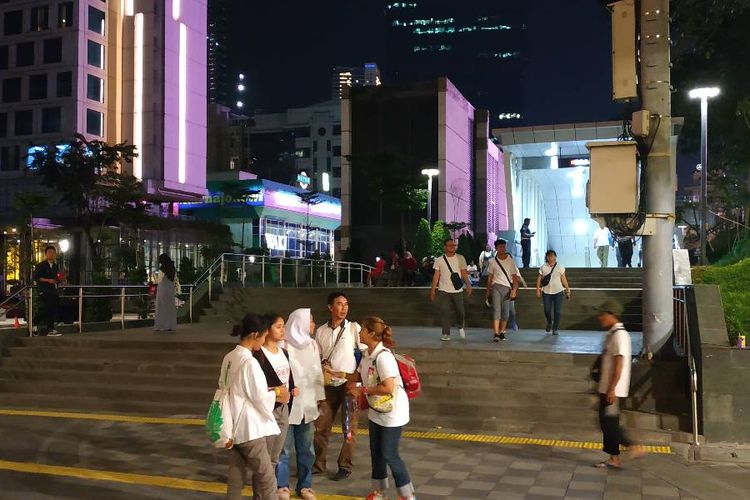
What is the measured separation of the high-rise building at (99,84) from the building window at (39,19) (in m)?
0.08

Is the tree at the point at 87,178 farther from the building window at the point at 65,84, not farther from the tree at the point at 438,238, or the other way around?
the building window at the point at 65,84

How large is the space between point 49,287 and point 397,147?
2925cm

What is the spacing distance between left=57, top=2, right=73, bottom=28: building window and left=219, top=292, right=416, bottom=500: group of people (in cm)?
5742

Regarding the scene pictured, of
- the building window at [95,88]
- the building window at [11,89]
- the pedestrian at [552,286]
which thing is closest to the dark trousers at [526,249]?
the pedestrian at [552,286]

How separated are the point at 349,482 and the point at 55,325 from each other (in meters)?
8.81

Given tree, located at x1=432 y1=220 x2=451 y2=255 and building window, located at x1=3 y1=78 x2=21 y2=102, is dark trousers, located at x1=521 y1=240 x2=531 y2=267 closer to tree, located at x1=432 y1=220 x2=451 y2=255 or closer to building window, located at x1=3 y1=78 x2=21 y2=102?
tree, located at x1=432 y1=220 x2=451 y2=255

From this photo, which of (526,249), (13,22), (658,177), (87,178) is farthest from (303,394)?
(13,22)

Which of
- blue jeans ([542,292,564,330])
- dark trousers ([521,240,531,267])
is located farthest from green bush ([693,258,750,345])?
dark trousers ([521,240,531,267])

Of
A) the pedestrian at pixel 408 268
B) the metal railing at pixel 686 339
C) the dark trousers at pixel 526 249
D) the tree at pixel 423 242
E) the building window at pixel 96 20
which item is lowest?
the metal railing at pixel 686 339

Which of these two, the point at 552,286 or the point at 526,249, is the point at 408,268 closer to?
the point at 526,249

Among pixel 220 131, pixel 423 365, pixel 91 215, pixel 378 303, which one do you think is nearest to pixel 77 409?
pixel 423 365

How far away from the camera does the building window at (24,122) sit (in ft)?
185

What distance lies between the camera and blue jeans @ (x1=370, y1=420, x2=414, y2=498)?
530cm

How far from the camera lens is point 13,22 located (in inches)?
2302
